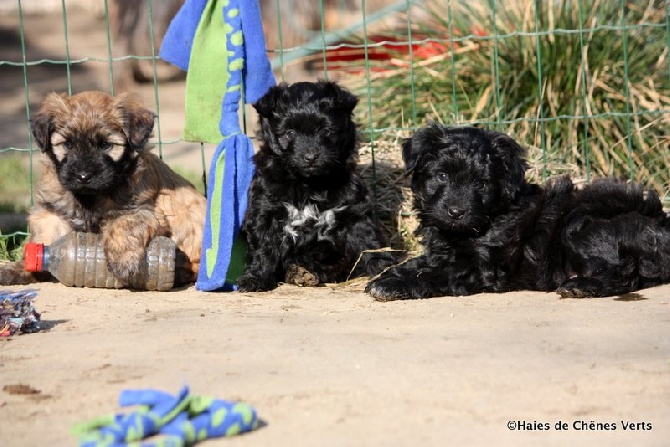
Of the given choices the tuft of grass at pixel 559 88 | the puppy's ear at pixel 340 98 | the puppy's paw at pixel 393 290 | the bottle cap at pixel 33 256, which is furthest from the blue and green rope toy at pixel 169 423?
the tuft of grass at pixel 559 88

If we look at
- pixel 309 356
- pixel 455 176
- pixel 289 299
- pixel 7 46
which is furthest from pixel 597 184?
pixel 7 46

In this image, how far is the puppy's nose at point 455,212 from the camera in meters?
5.75

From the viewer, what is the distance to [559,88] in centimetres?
839

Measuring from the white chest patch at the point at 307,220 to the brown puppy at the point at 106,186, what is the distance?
2.33 ft

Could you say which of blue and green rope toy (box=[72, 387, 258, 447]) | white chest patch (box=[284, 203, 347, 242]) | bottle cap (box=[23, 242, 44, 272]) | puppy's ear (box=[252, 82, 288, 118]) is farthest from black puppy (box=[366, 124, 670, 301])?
blue and green rope toy (box=[72, 387, 258, 447])

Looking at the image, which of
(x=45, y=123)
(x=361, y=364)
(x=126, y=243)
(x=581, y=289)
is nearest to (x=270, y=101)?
(x=126, y=243)

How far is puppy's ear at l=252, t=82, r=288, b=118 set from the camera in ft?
21.2

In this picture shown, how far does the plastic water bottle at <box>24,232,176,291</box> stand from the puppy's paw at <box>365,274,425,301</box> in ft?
4.25

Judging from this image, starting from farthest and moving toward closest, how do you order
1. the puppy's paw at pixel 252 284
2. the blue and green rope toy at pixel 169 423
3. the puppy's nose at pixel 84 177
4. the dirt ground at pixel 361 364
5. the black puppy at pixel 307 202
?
1. the black puppy at pixel 307 202
2. the puppy's paw at pixel 252 284
3. the puppy's nose at pixel 84 177
4. the dirt ground at pixel 361 364
5. the blue and green rope toy at pixel 169 423

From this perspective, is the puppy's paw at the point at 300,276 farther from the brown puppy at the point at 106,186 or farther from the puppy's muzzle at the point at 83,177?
the puppy's muzzle at the point at 83,177

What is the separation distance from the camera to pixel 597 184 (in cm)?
618

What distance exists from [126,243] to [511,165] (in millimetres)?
2391

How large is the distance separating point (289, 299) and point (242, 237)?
0.97 m

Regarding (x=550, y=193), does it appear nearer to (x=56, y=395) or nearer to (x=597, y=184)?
(x=597, y=184)
